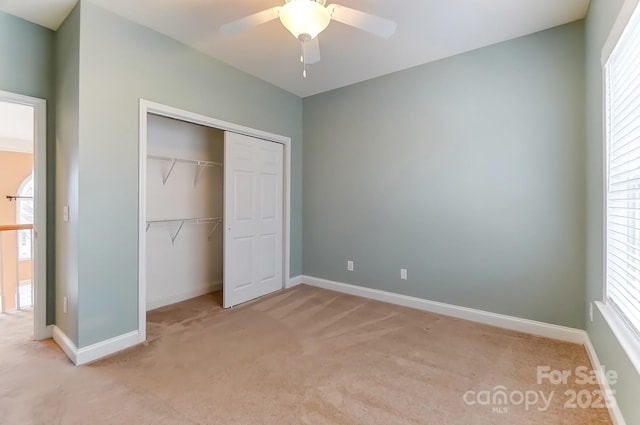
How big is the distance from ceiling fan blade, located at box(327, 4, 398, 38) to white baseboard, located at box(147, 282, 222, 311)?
10.9ft

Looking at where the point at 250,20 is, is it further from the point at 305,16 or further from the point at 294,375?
the point at 294,375

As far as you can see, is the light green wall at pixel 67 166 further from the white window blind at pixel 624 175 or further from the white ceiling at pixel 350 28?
the white window blind at pixel 624 175

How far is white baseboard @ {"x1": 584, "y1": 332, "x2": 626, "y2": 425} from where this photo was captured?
61.5 inches

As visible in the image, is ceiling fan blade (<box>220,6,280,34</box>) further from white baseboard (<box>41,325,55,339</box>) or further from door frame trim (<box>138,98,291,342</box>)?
white baseboard (<box>41,325,55,339</box>)

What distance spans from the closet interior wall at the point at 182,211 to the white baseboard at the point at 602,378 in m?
3.84

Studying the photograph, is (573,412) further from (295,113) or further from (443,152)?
(295,113)

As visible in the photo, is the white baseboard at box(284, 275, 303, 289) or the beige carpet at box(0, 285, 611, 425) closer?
the beige carpet at box(0, 285, 611, 425)

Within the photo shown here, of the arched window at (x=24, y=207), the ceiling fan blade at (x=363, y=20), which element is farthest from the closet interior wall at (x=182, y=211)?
the arched window at (x=24, y=207)

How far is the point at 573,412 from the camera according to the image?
171cm

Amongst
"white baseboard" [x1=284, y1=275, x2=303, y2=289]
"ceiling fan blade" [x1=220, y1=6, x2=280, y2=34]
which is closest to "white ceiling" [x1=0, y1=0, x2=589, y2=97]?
"ceiling fan blade" [x1=220, y1=6, x2=280, y2=34]

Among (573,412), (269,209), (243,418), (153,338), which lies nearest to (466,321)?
(573,412)

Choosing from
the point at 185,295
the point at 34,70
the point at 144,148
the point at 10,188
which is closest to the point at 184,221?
the point at 185,295

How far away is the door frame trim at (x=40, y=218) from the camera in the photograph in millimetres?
2539

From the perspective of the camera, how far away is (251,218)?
3664 millimetres
